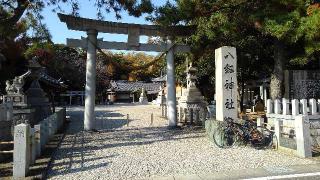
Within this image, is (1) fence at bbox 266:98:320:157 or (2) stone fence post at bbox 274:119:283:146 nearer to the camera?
(1) fence at bbox 266:98:320:157

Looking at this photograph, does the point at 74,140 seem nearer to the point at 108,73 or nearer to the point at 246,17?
the point at 246,17

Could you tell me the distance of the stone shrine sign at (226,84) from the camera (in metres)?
12.3

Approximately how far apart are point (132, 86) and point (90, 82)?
52377 millimetres

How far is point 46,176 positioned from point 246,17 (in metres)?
8.63

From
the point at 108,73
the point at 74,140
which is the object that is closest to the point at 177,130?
the point at 74,140

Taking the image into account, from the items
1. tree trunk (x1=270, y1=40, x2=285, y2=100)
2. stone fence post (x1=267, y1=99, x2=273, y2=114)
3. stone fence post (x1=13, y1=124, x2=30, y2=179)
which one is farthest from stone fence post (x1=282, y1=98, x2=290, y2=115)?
stone fence post (x1=13, y1=124, x2=30, y2=179)

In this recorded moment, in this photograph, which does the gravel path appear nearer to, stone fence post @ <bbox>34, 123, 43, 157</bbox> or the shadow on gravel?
the shadow on gravel

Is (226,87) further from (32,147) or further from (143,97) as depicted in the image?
(143,97)

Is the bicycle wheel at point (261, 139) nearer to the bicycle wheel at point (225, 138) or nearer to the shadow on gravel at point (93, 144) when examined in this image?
the bicycle wheel at point (225, 138)

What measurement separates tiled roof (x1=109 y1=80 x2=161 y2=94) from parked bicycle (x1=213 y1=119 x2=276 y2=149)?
182ft

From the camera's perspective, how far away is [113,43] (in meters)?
15.9

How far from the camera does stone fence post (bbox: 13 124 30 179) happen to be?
7699 mm

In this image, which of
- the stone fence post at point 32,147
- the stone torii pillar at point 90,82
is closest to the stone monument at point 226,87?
the stone torii pillar at point 90,82

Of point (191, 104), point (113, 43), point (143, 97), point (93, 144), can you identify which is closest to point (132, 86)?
point (143, 97)
